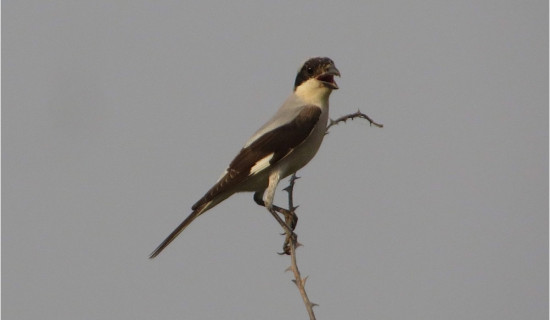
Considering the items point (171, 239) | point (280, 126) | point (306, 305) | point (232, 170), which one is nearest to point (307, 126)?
point (280, 126)

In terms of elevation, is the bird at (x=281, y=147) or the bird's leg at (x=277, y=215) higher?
the bird at (x=281, y=147)

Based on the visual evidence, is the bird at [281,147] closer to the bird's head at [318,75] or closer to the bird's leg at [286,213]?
the bird's head at [318,75]

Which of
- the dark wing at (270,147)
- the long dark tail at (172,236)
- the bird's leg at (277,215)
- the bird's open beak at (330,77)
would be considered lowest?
the long dark tail at (172,236)

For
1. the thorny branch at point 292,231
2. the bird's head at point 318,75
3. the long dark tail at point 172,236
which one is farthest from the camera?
the bird's head at point 318,75

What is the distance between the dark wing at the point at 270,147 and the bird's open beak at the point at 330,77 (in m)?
0.21

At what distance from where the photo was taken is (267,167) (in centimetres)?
654

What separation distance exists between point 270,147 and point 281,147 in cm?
9

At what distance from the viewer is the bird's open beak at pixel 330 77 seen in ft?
21.7

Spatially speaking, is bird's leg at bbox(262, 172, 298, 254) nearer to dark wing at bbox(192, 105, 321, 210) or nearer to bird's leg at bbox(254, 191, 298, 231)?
bird's leg at bbox(254, 191, 298, 231)

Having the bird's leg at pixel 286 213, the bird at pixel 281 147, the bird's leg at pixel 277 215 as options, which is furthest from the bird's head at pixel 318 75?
the bird's leg at pixel 286 213

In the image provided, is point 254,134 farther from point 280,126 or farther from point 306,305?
point 306,305

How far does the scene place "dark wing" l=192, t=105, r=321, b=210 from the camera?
6.50 metres

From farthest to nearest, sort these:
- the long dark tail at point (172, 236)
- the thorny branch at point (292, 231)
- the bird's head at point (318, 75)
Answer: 1. the bird's head at point (318, 75)
2. the long dark tail at point (172, 236)
3. the thorny branch at point (292, 231)

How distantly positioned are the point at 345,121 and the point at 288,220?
104 cm
